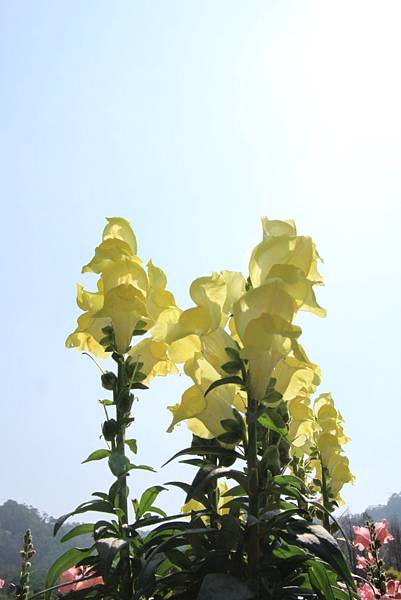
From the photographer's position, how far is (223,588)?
1.12m

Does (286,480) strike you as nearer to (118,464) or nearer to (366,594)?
(118,464)

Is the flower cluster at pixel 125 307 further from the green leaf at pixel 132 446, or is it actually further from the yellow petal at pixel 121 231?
the green leaf at pixel 132 446

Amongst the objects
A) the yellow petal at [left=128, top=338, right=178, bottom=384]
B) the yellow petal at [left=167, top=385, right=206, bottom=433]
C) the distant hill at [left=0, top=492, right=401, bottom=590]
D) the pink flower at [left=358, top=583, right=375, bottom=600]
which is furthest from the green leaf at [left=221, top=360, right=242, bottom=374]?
the distant hill at [left=0, top=492, right=401, bottom=590]

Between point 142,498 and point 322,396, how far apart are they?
1.26 metres

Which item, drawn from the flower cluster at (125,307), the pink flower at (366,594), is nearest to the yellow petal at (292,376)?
the flower cluster at (125,307)

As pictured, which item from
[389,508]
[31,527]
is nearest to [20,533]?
[31,527]

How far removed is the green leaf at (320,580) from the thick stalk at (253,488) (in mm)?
135

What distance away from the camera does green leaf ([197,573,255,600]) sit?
3.59ft

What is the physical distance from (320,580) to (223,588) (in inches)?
11.9

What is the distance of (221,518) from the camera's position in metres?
1.36

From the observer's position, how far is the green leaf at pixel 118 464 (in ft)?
5.29

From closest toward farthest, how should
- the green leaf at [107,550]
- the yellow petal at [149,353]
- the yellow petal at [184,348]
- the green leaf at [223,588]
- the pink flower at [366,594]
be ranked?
the green leaf at [223,588] → the green leaf at [107,550] → the yellow petal at [184,348] → the yellow petal at [149,353] → the pink flower at [366,594]

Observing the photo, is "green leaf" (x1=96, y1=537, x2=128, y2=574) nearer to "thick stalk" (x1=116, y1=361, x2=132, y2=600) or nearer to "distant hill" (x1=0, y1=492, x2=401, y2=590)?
"thick stalk" (x1=116, y1=361, x2=132, y2=600)

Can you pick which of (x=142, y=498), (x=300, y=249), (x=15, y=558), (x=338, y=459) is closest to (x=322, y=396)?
(x=338, y=459)
